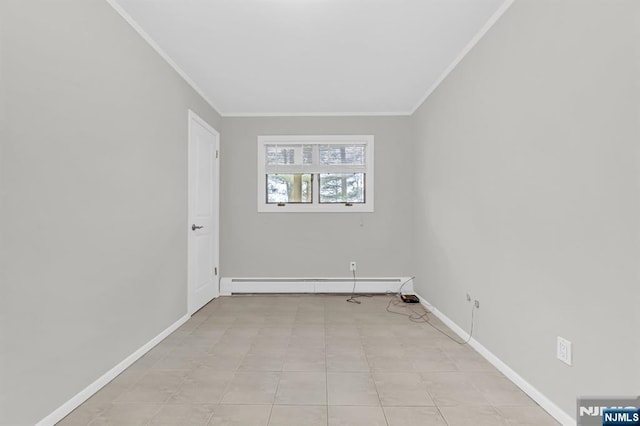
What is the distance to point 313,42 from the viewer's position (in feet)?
9.16

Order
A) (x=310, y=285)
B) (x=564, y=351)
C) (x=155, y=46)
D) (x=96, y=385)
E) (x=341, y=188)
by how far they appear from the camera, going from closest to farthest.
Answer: (x=564, y=351) → (x=96, y=385) → (x=155, y=46) → (x=310, y=285) → (x=341, y=188)

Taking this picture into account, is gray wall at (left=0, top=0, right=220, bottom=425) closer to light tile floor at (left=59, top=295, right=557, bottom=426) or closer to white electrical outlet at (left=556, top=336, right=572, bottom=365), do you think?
light tile floor at (left=59, top=295, right=557, bottom=426)

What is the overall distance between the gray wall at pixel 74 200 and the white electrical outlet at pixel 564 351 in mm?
2625

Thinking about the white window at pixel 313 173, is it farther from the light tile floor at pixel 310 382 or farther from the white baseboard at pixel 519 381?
the white baseboard at pixel 519 381

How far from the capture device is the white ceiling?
2354 mm

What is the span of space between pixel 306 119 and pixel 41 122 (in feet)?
11.0

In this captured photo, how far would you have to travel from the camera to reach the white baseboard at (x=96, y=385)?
1.75 m

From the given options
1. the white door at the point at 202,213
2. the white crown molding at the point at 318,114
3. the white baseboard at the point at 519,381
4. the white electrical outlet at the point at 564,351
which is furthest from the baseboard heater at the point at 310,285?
the white electrical outlet at the point at 564,351

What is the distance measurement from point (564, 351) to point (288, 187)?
3.64m

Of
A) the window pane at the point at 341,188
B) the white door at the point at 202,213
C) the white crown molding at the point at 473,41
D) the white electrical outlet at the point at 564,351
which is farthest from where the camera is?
the window pane at the point at 341,188

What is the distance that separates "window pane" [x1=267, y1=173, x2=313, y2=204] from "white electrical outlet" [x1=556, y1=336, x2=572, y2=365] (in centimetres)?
343

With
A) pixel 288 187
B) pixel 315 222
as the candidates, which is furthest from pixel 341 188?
pixel 288 187

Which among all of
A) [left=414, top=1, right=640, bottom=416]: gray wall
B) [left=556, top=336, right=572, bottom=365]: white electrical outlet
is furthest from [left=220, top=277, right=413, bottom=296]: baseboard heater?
[left=556, top=336, right=572, bottom=365]: white electrical outlet

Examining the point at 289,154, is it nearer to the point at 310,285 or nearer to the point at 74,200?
the point at 310,285
